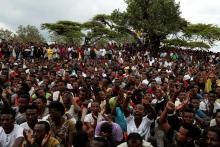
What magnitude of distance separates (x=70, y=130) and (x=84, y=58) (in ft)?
74.7

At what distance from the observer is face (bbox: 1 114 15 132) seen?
596cm

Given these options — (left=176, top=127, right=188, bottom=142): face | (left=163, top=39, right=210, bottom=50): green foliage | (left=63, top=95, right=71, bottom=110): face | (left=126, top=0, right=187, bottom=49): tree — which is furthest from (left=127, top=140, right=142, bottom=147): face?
(left=163, top=39, right=210, bottom=50): green foliage

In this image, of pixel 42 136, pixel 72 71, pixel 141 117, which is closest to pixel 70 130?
pixel 42 136

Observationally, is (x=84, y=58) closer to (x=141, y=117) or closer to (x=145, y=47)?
(x=145, y=47)

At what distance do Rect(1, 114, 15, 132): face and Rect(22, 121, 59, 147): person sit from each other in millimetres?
432

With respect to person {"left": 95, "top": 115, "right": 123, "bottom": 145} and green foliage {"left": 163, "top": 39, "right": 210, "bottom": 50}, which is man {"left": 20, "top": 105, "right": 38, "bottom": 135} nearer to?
person {"left": 95, "top": 115, "right": 123, "bottom": 145}

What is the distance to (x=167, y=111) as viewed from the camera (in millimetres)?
6781

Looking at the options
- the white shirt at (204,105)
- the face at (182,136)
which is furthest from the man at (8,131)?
the white shirt at (204,105)

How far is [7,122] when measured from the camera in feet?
19.6

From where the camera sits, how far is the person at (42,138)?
5.42m

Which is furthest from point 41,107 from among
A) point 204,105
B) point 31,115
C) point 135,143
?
point 204,105

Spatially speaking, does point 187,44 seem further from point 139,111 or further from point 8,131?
point 8,131

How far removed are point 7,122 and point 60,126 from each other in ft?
2.61

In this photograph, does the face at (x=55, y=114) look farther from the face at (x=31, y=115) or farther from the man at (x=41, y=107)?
the man at (x=41, y=107)
